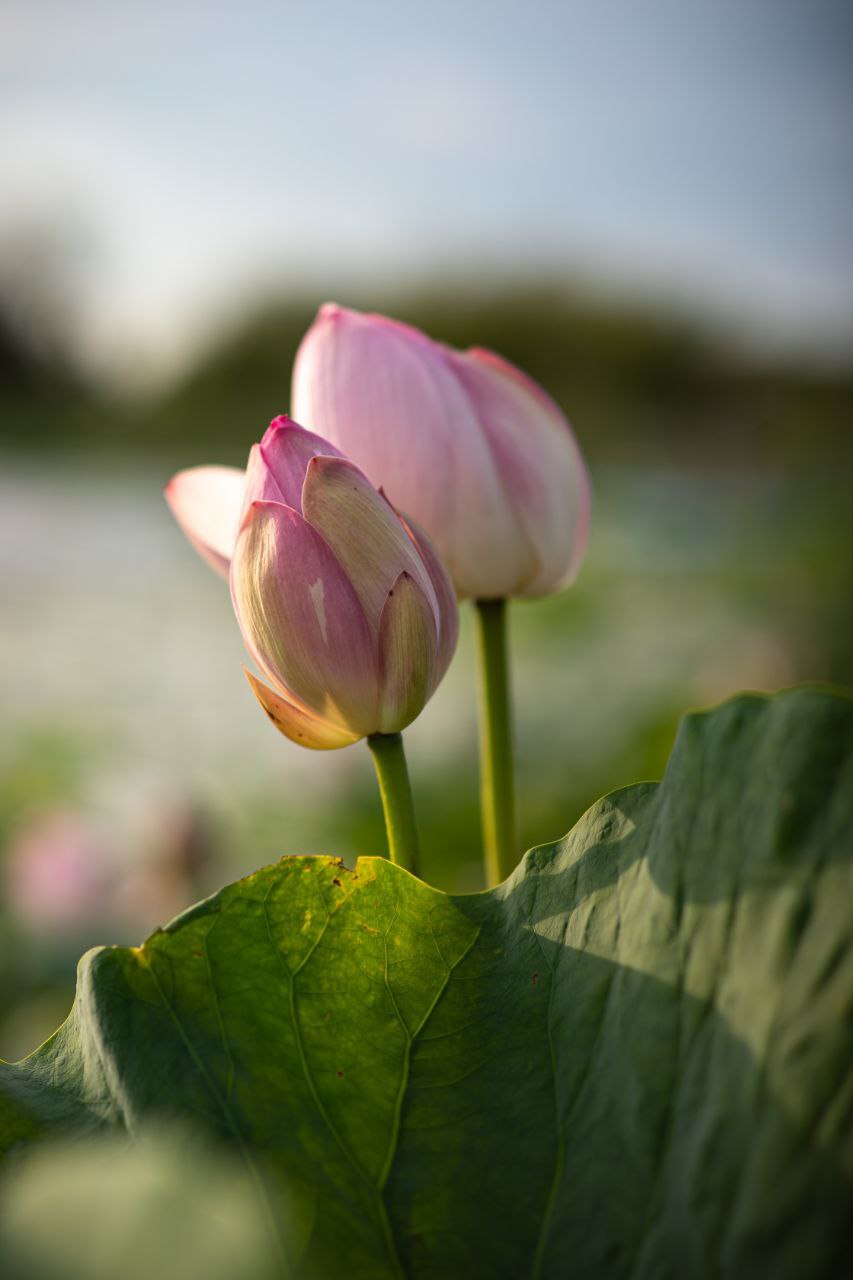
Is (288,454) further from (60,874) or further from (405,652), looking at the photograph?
(60,874)

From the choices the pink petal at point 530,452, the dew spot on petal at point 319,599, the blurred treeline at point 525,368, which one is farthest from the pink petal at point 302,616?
the blurred treeline at point 525,368

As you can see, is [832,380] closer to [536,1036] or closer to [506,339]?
[506,339]

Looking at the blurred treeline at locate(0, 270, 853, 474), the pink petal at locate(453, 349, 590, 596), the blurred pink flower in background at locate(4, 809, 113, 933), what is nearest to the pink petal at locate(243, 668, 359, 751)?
the pink petal at locate(453, 349, 590, 596)

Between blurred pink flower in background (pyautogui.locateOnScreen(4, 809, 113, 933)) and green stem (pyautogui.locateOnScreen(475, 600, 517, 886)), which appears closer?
green stem (pyautogui.locateOnScreen(475, 600, 517, 886))

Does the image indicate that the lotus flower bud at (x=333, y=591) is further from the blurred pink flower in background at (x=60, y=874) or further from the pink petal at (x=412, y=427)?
the blurred pink flower in background at (x=60, y=874)

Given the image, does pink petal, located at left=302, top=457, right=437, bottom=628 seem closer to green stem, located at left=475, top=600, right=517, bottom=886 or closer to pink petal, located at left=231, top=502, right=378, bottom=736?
pink petal, located at left=231, top=502, right=378, bottom=736

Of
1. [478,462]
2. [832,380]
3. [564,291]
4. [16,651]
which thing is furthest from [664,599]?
[564,291]

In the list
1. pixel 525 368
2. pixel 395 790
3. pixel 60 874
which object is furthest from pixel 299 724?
pixel 525 368

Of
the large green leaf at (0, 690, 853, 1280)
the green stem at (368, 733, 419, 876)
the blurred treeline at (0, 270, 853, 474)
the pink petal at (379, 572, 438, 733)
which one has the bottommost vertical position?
the large green leaf at (0, 690, 853, 1280)
